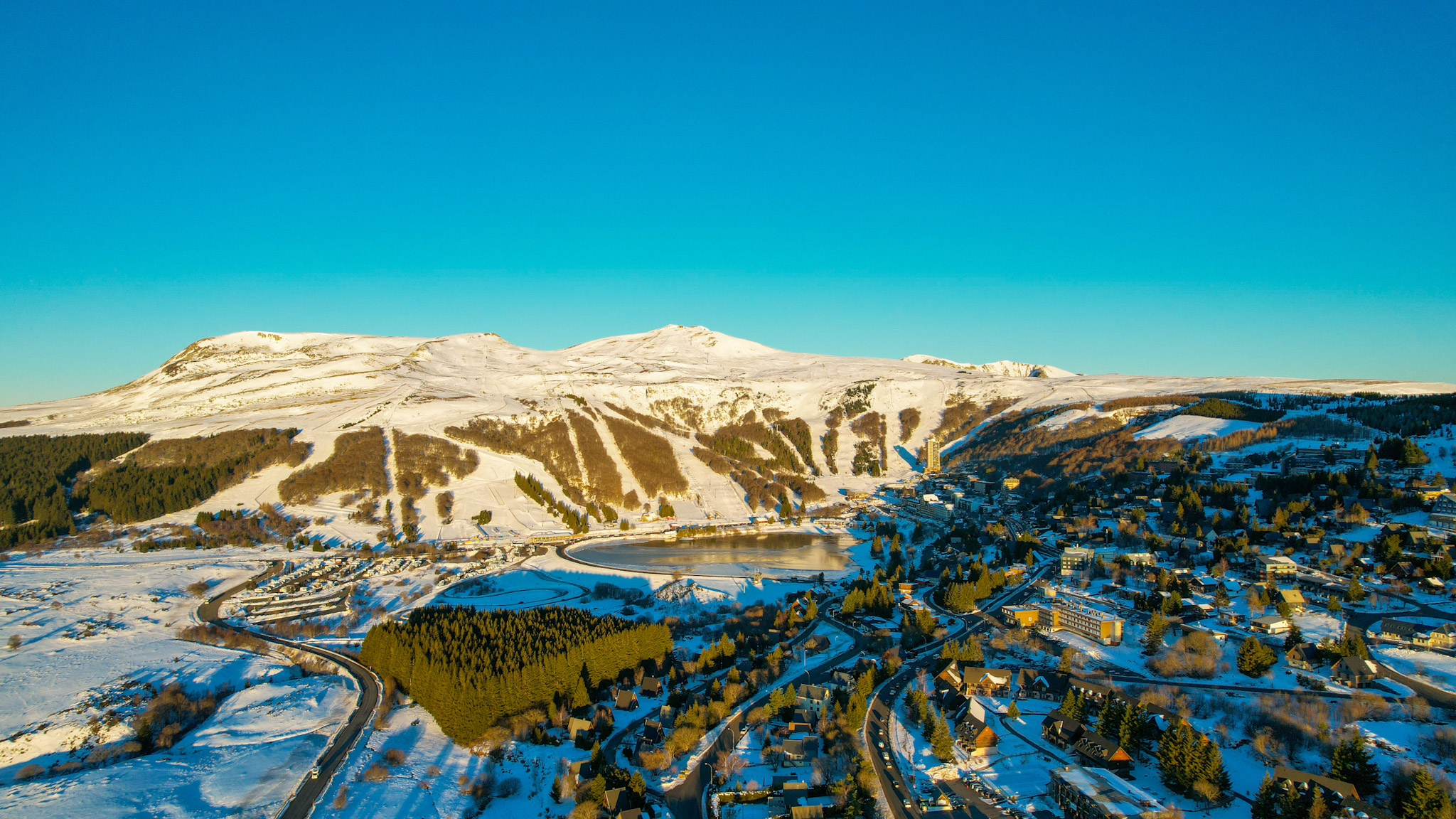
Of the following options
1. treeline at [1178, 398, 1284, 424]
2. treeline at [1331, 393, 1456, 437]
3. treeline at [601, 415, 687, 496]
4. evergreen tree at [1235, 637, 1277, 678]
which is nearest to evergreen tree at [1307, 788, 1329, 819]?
evergreen tree at [1235, 637, 1277, 678]

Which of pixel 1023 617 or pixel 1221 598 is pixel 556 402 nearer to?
pixel 1023 617

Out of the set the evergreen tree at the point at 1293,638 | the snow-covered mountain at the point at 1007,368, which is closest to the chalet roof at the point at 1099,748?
the evergreen tree at the point at 1293,638

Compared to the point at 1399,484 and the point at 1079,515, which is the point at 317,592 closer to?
the point at 1079,515

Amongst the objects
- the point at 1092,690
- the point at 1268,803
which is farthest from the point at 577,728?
the point at 1268,803

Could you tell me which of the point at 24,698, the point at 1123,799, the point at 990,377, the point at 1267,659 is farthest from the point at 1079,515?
the point at 990,377

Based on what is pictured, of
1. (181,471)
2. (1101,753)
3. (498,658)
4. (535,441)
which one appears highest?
(535,441)

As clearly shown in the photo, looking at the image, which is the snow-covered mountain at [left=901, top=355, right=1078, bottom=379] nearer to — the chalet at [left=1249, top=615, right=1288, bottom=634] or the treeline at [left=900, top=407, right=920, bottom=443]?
the treeline at [left=900, top=407, right=920, bottom=443]
